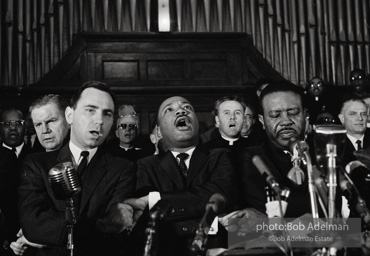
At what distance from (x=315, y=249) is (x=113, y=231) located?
1256 mm

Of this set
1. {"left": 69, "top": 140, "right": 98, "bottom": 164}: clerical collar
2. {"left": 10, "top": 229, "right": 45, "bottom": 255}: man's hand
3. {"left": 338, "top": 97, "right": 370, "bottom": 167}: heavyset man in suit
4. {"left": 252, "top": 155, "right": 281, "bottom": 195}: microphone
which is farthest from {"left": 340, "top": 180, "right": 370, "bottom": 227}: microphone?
{"left": 338, "top": 97, "right": 370, "bottom": 167}: heavyset man in suit

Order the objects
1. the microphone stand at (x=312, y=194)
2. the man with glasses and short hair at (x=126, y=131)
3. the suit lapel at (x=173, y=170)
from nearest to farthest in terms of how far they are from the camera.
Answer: the microphone stand at (x=312, y=194)
the suit lapel at (x=173, y=170)
the man with glasses and short hair at (x=126, y=131)

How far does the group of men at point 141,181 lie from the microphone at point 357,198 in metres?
0.61

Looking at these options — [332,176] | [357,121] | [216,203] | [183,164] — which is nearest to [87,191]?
[183,164]

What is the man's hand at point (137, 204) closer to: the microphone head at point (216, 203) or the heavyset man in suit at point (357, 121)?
the microphone head at point (216, 203)

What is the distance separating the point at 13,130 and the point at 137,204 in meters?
2.49

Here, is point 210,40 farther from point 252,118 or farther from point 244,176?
point 244,176

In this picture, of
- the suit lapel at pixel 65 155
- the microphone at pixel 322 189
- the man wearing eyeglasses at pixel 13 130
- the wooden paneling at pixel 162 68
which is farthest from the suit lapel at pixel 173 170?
the wooden paneling at pixel 162 68

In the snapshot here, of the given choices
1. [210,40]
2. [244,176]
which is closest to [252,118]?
[210,40]

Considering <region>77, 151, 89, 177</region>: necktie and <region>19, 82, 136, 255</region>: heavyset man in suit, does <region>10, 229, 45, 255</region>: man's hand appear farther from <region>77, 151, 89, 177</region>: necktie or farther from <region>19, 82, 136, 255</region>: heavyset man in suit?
<region>77, 151, 89, 177</region>: necktie

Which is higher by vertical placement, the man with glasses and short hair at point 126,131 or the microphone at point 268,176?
the man with glasses and short hair at point 126,131

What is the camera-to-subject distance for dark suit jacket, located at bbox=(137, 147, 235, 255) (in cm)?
371

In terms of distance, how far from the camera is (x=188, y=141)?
4094 mm

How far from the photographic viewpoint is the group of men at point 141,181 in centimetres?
352
